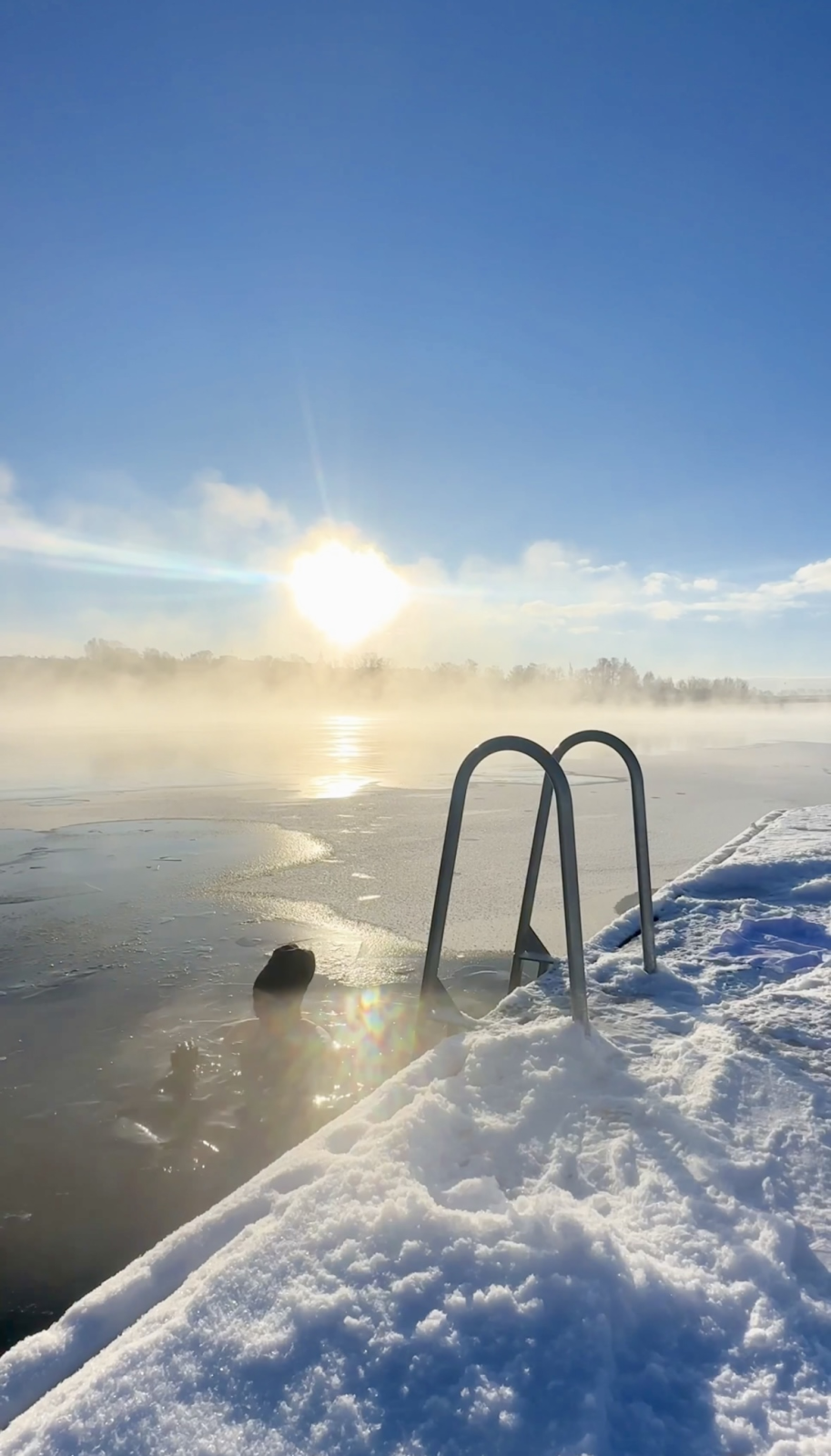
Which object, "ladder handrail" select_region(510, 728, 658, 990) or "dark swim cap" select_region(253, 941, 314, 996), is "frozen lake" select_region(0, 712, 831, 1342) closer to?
"dark swim cap" select_region(253, 941, 314, 996)

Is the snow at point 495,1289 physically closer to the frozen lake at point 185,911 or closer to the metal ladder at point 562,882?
the metal ladder at point 562,882

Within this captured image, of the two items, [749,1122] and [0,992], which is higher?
[749,1122]

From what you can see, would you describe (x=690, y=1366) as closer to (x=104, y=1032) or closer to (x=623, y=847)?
(x=104, y=1032)

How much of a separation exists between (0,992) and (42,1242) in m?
2.05

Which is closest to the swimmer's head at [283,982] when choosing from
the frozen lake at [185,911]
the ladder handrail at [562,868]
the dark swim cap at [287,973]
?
the dark swim cap at [287,973]

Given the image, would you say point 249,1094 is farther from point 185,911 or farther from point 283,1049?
point 185,911

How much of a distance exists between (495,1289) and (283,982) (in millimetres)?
2559

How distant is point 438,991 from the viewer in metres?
2.79

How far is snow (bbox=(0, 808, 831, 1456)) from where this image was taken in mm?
1205

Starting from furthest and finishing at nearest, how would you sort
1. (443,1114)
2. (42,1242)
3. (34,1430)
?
(42,1242) < (443,1114) < (34,1430)

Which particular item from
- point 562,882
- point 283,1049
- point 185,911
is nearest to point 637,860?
point 562,882

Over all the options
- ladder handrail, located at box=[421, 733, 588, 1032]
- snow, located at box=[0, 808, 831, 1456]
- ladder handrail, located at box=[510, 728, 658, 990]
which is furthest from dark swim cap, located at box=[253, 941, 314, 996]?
snow, located at box=[0, 808, 831, 1456]

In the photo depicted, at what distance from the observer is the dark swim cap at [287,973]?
3.80 m

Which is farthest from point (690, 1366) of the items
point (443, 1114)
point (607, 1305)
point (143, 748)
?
point (143, 748)
